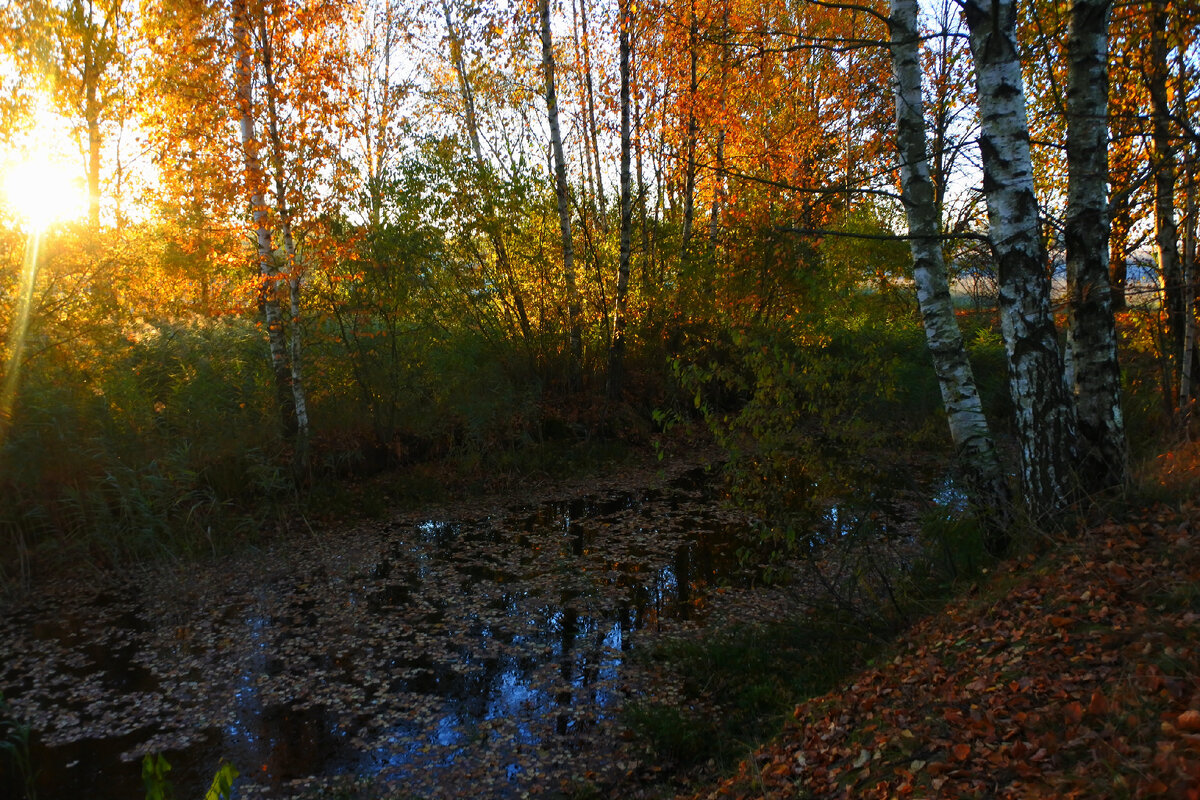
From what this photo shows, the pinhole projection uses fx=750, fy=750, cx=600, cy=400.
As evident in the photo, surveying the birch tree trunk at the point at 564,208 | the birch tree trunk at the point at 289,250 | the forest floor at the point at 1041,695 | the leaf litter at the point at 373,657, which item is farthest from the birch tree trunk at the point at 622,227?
the forest floor at the point at 1041,695

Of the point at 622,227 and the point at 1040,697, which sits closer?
the point at 1040,697

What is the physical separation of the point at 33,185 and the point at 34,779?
840cm

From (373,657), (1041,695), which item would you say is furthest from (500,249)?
(1041,695)

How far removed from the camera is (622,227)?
44.9 ft

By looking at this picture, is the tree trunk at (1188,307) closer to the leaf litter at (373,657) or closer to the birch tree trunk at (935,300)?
the birch tree trunk at (935,300)

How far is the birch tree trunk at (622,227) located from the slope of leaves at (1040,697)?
386 inches

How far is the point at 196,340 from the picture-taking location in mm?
12523

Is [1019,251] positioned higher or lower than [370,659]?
higher

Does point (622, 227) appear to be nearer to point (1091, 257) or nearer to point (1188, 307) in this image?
point (1188, 307)

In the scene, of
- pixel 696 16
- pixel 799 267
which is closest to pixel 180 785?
pixel 799 267

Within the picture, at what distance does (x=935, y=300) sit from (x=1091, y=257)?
1.24 metres

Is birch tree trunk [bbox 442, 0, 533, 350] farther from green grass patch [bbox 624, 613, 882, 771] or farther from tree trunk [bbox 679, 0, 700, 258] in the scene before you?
green grass patch [bbox 624, 613, 882, 771]

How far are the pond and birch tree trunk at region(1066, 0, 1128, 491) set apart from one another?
3.71 metres

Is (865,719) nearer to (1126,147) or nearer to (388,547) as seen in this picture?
(388,547)
